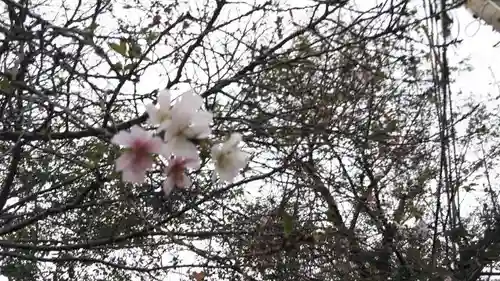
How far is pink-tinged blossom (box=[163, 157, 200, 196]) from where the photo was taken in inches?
37.1

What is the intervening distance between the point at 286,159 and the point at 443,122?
7.49 feet

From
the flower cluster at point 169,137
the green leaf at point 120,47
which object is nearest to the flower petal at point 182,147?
the flower cluster at point 169,137

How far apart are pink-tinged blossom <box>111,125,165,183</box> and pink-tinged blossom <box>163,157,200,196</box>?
0.03 meters

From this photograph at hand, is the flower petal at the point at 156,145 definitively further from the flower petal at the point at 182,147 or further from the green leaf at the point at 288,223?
the green leaf at the point at 288,223

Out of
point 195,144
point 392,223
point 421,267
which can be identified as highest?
point 392,223

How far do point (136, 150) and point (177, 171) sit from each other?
0.08 meters

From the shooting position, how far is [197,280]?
2.12 metres

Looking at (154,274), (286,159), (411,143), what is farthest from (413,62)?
(154,274)

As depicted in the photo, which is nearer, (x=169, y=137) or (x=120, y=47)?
(x=169, y=137)

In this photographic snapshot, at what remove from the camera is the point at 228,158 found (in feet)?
3.27

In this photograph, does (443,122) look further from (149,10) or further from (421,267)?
(149,10)

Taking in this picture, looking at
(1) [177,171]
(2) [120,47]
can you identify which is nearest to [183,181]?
(1) [177,171]

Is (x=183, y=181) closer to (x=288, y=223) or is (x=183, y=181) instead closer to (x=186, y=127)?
(x=186, y=127)

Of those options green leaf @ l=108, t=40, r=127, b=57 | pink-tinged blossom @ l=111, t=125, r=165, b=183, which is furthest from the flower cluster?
green leaf @ l=108, t=40, r=127, b=57
